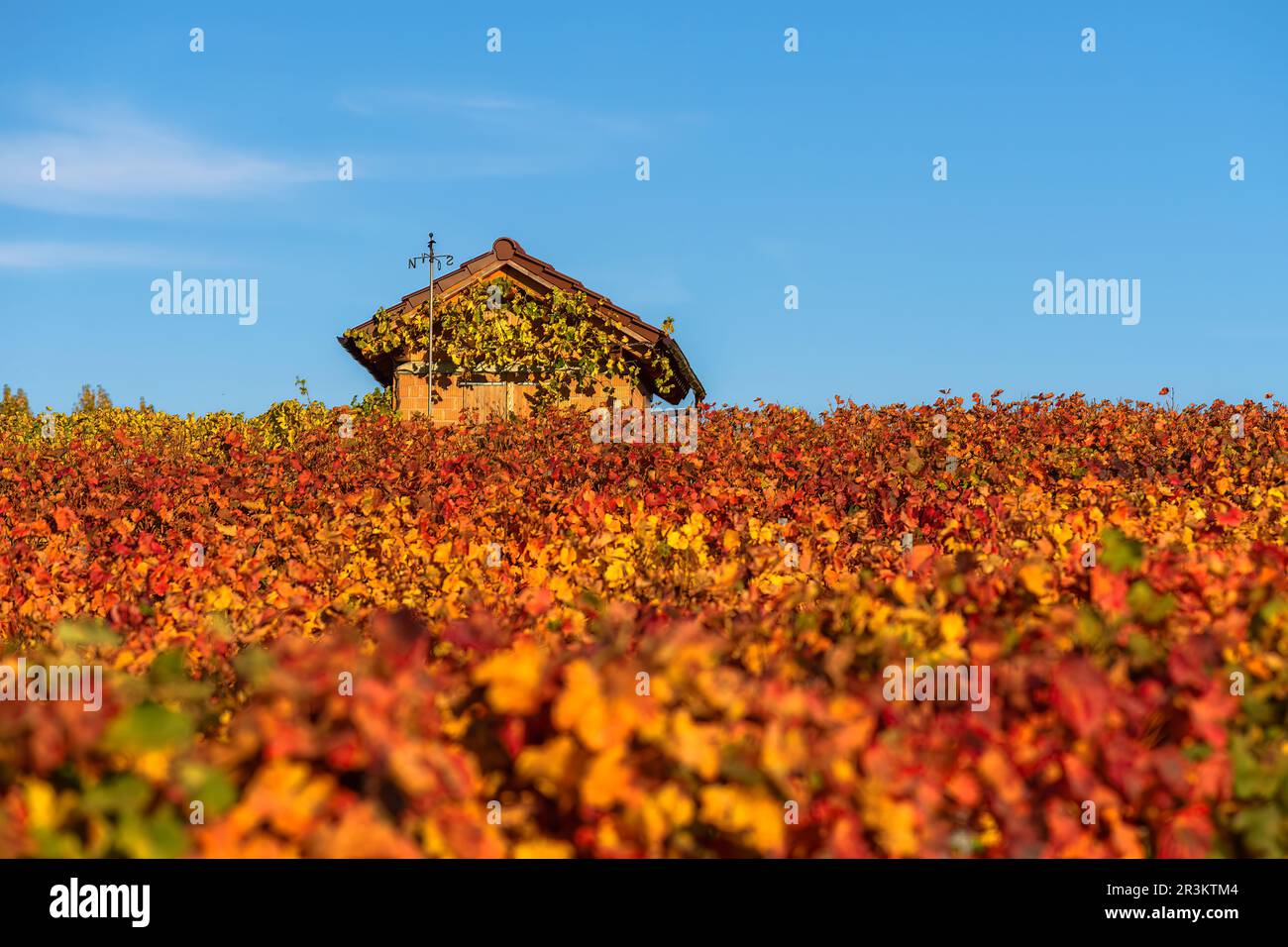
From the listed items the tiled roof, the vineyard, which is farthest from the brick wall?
the vineyard

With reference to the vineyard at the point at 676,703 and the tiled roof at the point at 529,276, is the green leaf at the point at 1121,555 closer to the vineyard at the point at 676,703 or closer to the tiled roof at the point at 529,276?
the vineyard at the point at 676,703

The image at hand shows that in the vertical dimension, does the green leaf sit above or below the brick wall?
below

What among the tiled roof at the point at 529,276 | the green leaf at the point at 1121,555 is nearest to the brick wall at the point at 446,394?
the tiled roof at the point at 529,276

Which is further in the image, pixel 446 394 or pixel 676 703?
pixel 446 394

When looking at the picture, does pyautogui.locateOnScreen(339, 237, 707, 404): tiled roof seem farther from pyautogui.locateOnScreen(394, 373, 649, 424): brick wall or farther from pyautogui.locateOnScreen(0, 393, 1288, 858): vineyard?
pyautogui.locateOnScreen(0, 393, 1288, 858): vineyard

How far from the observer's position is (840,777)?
2100mm

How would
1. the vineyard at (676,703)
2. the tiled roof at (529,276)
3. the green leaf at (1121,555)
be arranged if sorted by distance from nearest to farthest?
the vineyard at (676,703)
the green leaf at (1121,555)
the tiled roof at (529,276)

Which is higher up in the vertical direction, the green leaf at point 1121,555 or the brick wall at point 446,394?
the brick wall at point 446,394

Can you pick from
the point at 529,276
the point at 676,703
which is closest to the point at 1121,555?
the point at 676,703

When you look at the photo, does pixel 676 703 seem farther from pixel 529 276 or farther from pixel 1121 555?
pixel 529 276

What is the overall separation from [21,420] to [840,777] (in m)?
21.7
